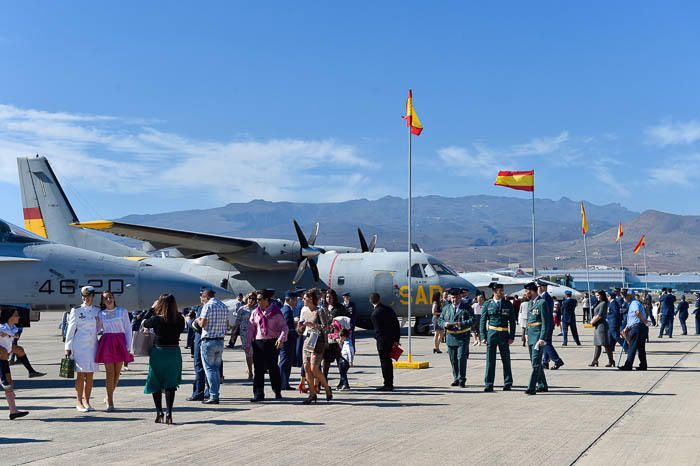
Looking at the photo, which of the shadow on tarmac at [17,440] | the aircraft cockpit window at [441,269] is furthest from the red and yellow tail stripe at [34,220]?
the shadow on tarmac at [17,440]

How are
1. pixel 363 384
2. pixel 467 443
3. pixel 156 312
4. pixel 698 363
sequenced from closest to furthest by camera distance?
1. pixel 467 443
2. pixel 156 312
3. pixel 363 384
4. pixel 698 363

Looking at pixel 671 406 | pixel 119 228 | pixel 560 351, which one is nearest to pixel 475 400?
pixel 671 406

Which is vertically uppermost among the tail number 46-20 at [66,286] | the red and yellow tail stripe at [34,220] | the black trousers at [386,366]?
the red and yellow tail stripe at [34,220]

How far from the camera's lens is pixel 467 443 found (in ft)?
28.4

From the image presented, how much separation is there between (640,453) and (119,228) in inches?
767

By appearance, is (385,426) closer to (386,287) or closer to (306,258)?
(386,287)

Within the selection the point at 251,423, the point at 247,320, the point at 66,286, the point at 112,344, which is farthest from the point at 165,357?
the point at 66,286

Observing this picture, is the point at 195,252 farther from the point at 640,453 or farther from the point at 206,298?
the point at 640,453

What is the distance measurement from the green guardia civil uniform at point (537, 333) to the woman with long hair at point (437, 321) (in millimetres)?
5644

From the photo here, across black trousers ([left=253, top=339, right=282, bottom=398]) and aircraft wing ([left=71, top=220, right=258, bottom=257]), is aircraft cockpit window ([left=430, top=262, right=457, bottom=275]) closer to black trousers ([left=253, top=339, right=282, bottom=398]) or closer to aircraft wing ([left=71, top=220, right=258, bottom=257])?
aircraft wing ([left=71, top=220, right=258, bottom=257])

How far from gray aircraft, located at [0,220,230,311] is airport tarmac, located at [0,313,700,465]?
1736 millimetres

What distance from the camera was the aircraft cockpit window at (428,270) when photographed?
90.8 feet

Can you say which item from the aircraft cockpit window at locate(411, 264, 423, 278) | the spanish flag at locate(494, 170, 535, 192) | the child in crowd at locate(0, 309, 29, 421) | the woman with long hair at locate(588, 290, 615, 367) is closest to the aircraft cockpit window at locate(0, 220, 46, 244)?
the child in crowd at locate(0, 309, 29, 421)

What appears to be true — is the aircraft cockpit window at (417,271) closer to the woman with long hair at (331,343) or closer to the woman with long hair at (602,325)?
the woman with long hair at (602,325)
